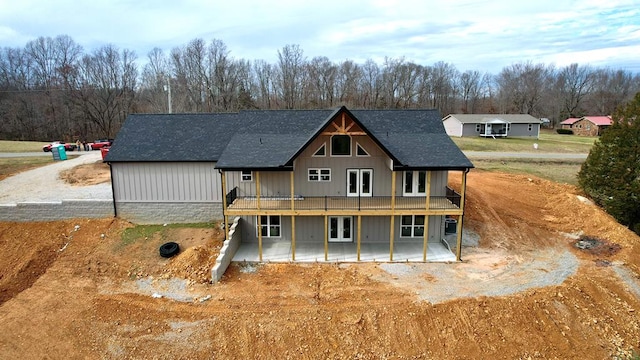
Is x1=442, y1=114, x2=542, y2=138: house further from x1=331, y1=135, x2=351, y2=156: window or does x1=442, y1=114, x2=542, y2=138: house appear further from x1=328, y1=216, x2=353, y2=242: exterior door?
x1=331, y1=135, x2=351, y2=156: window

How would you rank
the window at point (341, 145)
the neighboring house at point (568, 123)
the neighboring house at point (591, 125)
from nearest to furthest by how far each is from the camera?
the window at point (341, 145), the neighboring house at point (591, 125), the neighboring house at point (568, 123)

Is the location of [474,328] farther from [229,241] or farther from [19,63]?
[19,63]

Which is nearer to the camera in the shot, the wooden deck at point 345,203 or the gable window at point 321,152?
the wooden deck at point 345,203

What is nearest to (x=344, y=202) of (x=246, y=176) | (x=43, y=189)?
(x=246, y=176)

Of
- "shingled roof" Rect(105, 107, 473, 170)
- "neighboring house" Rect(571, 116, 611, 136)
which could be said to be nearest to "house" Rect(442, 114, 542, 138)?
"neighboring house" Rect(571, 116, 611, 136)

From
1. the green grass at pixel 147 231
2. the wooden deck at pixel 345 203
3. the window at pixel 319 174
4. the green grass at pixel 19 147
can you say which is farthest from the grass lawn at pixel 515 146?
the green grass at pixel 19 147

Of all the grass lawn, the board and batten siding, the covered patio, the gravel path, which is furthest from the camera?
the grass lawn

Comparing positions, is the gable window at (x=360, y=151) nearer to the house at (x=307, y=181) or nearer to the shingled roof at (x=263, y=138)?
the house at (x=307, y=181)
